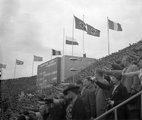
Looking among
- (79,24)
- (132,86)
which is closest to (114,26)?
(79,24)

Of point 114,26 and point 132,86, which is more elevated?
point 114,26

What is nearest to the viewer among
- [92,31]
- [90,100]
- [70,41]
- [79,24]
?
[90,100]

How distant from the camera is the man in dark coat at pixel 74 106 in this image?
6.44m

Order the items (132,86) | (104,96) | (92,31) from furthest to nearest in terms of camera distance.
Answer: (92,31), (104,96), (132,86)

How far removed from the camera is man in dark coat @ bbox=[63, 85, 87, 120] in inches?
253

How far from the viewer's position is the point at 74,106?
21.5 feet

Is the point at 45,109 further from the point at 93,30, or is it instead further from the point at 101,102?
the point at 93,30

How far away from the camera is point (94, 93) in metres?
6.98

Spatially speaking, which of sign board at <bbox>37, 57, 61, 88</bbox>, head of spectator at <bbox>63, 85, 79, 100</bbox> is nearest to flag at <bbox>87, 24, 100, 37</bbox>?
sign board at <bbox>37, 57, 61, 88</bbox>

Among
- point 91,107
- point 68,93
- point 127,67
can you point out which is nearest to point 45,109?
point 68,93

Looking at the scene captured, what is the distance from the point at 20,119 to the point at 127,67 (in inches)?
161

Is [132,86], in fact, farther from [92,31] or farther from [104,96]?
[92,31]

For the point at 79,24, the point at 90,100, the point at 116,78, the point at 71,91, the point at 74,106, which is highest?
the point at 79,24

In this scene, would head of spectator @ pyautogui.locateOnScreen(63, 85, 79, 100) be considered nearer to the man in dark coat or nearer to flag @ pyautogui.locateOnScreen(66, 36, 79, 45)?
the man in dark coat
